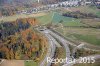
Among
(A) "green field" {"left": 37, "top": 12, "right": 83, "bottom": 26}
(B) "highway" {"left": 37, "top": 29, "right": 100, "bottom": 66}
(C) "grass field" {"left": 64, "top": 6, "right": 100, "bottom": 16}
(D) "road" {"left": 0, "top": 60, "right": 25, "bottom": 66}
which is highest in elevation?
(C) "grass field" {"left": 64, "top": 6, "right": 100, "bottom": 16}

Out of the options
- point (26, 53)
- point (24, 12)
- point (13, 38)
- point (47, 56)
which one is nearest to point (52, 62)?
point (47, 56)

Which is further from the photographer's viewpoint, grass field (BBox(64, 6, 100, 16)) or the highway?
grass field (BBox(64, 6, 100, 16))

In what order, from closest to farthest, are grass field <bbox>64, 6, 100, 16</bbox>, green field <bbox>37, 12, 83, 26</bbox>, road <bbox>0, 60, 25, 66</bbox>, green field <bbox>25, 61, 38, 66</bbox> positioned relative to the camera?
green field <bbox>25, 61, 38, 66</bbox>
road <bbox>0, 60, 25, 66</bbox>
green field <bbox>37, 12, 83, 26</bbox>
grass field <bbox>64, 6, 100, 16</bbox>

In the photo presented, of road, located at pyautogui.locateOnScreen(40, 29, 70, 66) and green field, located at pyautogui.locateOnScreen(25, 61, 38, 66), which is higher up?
road, located at pyautogui.locateOnScreen(40, 29, 70, 66)

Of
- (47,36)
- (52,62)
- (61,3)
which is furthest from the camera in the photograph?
(61,3)

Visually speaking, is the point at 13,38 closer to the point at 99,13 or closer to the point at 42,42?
the point at 42,42

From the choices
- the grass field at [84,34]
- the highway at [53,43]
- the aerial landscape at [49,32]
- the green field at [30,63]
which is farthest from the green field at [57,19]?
the green field at [30,63]

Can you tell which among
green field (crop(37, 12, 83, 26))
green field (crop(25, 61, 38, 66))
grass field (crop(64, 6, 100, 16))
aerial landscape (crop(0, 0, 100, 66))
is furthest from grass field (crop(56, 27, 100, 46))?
green field (crop(25, 61, 38, 66))

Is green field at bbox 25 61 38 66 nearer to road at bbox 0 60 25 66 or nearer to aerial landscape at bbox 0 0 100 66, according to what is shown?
aerial landscape at bbox 0 0 100 66
